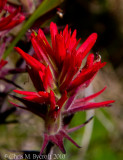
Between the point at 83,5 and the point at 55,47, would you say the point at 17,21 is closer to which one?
the point at 55,47

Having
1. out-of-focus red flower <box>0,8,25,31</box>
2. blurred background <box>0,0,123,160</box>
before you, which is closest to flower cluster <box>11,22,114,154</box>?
out-of-focus red flower <box>0,8,25,31</box>

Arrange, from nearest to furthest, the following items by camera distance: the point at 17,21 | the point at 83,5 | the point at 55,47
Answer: the point at 55,47, the point at 17,21, the point at 83,5

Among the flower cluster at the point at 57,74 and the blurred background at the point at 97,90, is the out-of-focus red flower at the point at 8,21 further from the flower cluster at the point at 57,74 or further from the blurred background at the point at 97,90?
the blurred background at the point at 97,90

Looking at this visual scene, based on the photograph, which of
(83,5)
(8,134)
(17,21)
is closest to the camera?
(17,21)

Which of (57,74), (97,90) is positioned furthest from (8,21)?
(97,90)

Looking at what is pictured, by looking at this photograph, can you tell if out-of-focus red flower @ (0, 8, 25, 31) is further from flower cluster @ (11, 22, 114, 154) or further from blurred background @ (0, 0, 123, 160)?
blurred background @ (0, 0, 123, 160)

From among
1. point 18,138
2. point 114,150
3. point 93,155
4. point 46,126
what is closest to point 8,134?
point 18,138

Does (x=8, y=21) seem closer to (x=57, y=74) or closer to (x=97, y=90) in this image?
(x=57, y=74)
